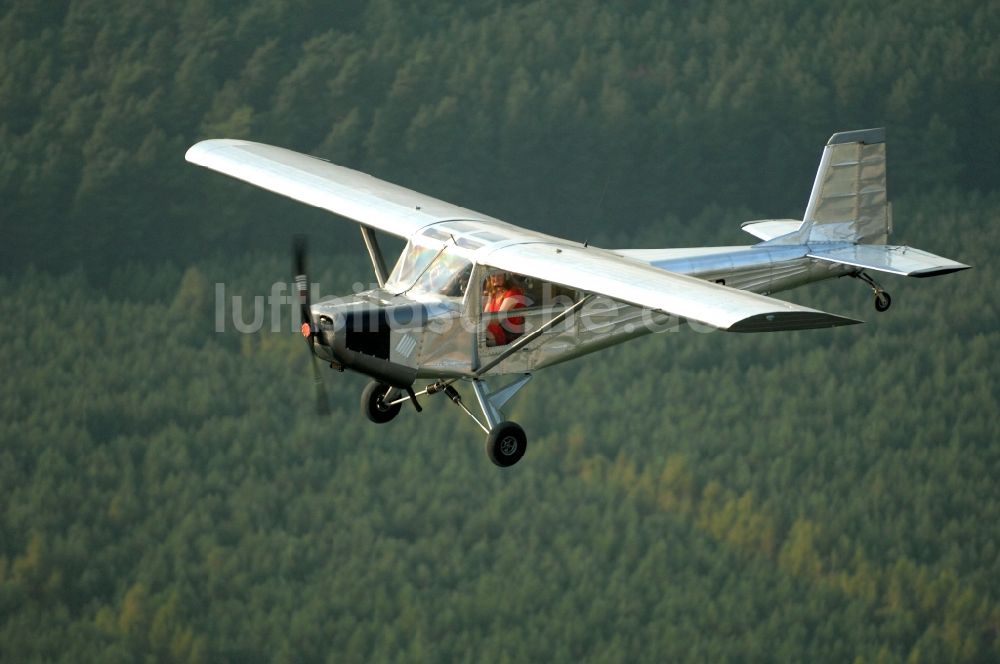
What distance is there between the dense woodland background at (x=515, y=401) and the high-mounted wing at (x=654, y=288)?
86.2 feet

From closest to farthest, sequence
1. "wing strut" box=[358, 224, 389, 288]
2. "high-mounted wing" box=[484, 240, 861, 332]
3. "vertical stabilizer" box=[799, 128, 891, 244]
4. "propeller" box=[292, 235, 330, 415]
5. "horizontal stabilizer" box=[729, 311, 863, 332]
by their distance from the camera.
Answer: "horizontal stabilizer" box=[729, 311, 863, 332], "high-mounted wing" box=[484, 240, 861, 332], "propeller" box=[292, 235, 330, 415], "wing strut" box=[358, 224, 389, 288], "vertical stabilizer" box=[799, 128, 891, 244]

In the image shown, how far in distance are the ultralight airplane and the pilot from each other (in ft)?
0.04

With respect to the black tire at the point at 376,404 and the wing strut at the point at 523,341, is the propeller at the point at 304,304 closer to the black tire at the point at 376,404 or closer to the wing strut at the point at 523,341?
the black tire at the point at 376,404

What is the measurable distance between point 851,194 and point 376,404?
25.5 ft

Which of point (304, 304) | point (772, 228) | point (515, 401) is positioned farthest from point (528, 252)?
point (515, 401)

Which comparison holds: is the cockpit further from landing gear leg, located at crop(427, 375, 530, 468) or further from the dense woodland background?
the dense woodland background

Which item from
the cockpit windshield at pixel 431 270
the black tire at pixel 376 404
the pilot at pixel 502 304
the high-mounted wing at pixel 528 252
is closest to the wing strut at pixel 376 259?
the high-mounted wing at pixel 528 252

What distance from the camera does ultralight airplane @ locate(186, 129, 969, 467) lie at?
19.6 meters

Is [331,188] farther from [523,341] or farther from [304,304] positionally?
[523,341]

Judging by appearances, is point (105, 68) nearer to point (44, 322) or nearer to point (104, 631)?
point (44, 322)

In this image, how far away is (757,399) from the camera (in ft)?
171

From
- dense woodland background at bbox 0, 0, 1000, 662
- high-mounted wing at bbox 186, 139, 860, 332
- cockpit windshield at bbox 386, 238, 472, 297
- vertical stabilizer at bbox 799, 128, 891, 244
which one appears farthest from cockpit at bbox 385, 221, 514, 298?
dense woodland background at bbox 0, 0, 1000, 662

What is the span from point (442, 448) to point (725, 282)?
95.0ft

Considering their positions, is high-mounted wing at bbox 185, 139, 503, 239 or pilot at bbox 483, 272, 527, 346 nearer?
pilot at bbox 483, 272, 527, 346
